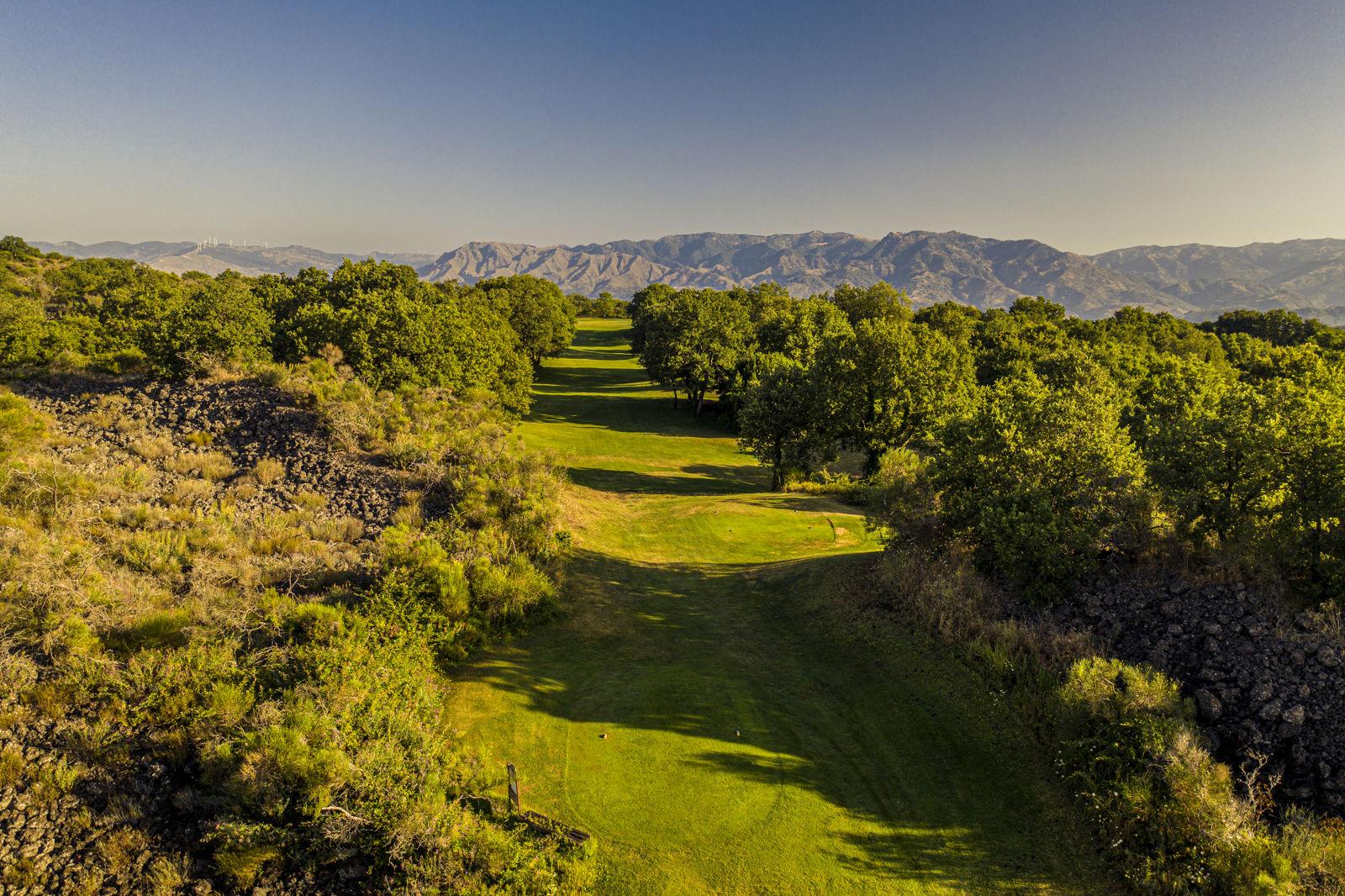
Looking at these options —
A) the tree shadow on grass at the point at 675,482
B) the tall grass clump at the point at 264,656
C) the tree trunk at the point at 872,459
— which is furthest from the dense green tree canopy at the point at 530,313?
the tall grass clump at the point at 264,656

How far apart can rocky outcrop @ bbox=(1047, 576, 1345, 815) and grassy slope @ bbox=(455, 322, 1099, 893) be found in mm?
4251

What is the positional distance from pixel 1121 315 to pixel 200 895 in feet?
387

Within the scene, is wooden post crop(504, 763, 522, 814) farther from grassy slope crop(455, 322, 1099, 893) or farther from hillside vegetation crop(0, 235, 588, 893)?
grassy slope crop(455, 322, 1099, 893)

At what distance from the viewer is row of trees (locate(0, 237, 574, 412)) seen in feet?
114

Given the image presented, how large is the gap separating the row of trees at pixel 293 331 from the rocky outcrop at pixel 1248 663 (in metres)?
42.1

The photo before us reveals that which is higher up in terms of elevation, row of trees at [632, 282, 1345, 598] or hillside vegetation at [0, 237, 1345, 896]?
row of trees at [632, 282, 1345, 598]

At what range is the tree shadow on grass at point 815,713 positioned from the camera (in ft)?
38.6

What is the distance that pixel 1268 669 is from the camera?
517 inches

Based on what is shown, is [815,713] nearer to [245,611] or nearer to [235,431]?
[245,611]

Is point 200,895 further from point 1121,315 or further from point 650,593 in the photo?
point 1121,315

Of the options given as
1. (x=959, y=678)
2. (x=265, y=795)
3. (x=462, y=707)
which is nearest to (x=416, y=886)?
(x=265, y=795)

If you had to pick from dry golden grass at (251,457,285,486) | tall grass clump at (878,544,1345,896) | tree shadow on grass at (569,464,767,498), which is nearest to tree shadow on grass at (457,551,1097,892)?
tall grass clump at (878,544,1345,896)

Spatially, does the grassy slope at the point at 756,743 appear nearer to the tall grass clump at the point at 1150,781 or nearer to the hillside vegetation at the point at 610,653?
the hillside vegetation at the point at 610,653

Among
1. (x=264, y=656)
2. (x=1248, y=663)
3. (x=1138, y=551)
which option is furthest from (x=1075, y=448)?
(x=264, y=656)
